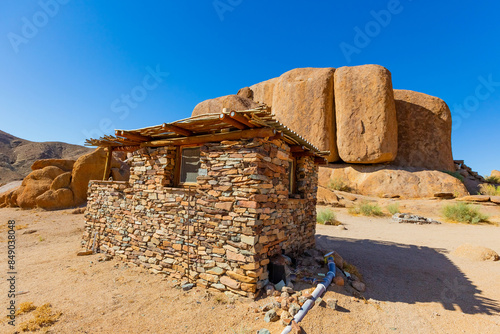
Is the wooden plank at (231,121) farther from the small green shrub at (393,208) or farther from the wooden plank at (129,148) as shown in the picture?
the small green shrub at (393,208)

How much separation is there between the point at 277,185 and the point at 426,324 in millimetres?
3474

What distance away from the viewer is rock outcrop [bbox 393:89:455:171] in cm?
2116

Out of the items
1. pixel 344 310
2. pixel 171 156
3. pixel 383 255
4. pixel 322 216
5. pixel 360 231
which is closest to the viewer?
pixel 344 310

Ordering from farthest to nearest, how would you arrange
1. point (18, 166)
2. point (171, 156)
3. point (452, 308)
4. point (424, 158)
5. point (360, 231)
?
point (18, 166)
point (424, 158)
point (360, 231)
point (171, 156)
point (452, 308)

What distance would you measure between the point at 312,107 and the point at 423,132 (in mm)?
10365

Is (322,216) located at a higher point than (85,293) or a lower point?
higher

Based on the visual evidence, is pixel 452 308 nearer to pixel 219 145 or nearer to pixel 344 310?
pixel 344 310

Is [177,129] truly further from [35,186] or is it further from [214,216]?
[35,186]

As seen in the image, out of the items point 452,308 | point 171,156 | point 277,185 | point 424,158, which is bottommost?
point 452,308

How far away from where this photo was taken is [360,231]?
35.8 ft

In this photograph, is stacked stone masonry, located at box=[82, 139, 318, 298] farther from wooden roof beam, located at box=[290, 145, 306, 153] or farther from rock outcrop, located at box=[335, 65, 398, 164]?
rock outcrop, located at box=[335, 65, 398, 164]

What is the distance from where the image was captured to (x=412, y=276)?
5945mm

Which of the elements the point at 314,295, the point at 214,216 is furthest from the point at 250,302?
the point at 214,216

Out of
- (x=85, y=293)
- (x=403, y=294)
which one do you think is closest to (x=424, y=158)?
(x=403, y=294)
